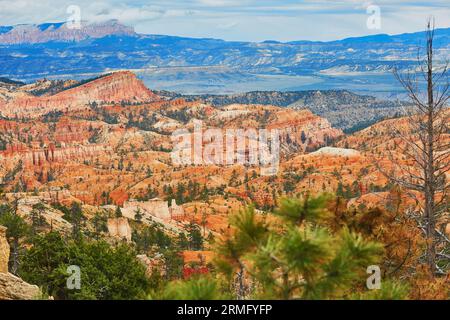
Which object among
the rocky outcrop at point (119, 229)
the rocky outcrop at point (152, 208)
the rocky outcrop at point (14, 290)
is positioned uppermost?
the rocky outcrop at point (14, 290)

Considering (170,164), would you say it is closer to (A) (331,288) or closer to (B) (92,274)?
(B) (92,274)

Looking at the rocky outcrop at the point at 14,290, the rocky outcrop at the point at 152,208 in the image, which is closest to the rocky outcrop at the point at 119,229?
the rocky outcrop at the point at 152,208

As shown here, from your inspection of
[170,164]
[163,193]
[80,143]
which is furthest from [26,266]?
[80,143]

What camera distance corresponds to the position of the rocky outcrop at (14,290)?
34.5 feet

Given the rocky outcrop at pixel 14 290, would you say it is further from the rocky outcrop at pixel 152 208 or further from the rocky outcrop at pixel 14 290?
the rocky outcrop at pixel 152 208

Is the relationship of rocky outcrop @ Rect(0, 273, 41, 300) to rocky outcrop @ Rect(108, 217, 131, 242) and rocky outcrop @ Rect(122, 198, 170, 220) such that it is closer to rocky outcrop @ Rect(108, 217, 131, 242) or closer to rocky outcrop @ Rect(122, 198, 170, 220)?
rocky outcrop @ Rect(108, 217, 131, 242)

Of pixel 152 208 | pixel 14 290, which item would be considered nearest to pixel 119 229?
pixel 152 208

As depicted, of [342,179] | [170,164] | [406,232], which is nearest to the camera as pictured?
[406,232]

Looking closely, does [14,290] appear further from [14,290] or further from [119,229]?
[119,229]

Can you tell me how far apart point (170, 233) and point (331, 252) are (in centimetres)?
6610

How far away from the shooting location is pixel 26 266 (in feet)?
77.3

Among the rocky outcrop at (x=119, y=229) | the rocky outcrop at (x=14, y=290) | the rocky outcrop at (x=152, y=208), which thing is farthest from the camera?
the rocky outcrop at (x=152, y=208)

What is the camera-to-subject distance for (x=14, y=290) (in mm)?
10828

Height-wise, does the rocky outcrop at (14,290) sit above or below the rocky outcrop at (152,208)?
above
